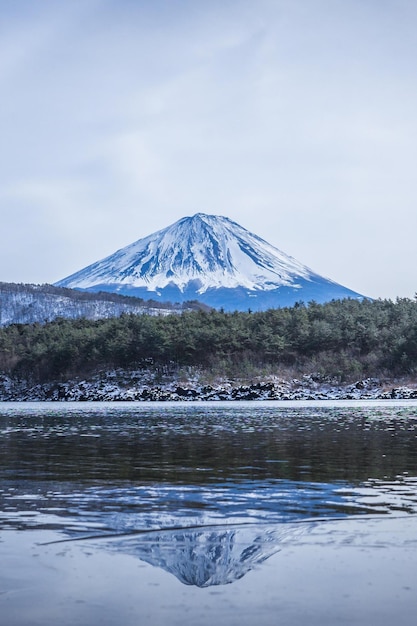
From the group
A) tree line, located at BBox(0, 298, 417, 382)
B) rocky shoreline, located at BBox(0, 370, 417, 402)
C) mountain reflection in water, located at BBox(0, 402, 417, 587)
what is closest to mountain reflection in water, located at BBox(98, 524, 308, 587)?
mountain reflection in water, located at BBox(0, 402, 417, 587)

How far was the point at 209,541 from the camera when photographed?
12375 mm

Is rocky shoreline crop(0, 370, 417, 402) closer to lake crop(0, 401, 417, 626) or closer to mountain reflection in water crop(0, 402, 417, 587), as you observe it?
mountain reflection in water crop(0, 402, 417, 587)

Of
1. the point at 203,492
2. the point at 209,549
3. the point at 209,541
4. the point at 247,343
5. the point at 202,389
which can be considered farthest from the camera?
the point at 247,343

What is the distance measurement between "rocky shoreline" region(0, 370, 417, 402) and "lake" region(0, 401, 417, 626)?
3258 inches

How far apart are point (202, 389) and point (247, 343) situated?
12.8 meters

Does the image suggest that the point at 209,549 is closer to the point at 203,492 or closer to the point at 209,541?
the point at 209,541

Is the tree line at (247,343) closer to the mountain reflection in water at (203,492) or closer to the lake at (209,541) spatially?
the mountain reflection in water at (203,492)

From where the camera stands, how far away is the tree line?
11425 cm

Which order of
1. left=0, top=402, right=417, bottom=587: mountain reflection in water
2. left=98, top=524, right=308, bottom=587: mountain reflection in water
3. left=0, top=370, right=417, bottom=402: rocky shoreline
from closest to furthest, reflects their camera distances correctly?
left=98, top=524, right=308, bottom=587: mountain reflection in water
left=0, top=402, right=417, bottom=587: mountain reflection in water
left=0, top=370, right=417, bottom=402: rocky shoreline

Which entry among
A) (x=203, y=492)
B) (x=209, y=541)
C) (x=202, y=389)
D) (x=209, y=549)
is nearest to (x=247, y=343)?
(x=202, y=389)

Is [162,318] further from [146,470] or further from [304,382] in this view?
[146,470]

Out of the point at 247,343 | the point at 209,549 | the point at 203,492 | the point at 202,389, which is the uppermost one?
the point at 247,343

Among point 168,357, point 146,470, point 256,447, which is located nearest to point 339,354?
point 168,357

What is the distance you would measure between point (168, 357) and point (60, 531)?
109 metres
